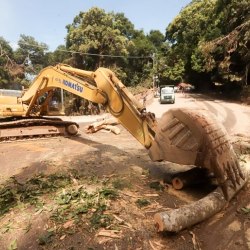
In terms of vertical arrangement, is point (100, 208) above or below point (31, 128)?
below

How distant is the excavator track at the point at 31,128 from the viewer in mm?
11439

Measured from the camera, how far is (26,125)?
11672mm

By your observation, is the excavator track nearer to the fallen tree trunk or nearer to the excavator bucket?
the excavator bucket

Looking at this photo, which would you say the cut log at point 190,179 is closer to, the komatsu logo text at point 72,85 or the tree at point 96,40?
the komatsu logo text at point 72,85

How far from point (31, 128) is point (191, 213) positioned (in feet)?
27.7

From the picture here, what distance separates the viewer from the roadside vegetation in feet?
89.2

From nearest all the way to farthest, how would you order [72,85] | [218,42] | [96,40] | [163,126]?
[163,126] < [72,85] < [218,42] < [96,40]

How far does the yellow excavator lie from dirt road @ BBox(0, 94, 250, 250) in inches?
30.3

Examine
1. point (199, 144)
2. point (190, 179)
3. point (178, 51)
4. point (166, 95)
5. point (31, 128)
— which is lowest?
point (190, 179)

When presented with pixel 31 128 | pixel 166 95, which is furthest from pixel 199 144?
pixel 166 95

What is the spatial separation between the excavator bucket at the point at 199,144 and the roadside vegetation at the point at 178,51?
42.8 feet

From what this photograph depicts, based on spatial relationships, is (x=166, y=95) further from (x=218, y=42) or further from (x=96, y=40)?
(x=96, y=40)

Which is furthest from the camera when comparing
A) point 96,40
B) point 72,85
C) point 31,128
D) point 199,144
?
point 96,40

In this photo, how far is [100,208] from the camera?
5.18m
